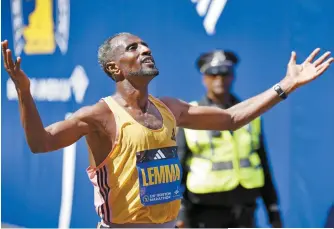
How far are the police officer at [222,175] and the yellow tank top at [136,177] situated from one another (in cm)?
105

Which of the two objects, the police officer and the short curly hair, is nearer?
the short curly hair

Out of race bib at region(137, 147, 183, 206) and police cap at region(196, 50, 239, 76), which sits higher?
police cap at region(196, 50, 239, 76)

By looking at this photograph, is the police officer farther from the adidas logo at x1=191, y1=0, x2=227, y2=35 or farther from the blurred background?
the adidas logo at x1=191, y1=0, x2=227, y2=35

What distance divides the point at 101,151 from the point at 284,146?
6.08ft

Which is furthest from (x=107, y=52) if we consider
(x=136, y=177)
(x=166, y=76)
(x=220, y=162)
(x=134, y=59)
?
(x=166, y=76)

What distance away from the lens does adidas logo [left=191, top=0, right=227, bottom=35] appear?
5.68m

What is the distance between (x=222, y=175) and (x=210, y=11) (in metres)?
1.35

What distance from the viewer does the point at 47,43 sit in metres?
7.37

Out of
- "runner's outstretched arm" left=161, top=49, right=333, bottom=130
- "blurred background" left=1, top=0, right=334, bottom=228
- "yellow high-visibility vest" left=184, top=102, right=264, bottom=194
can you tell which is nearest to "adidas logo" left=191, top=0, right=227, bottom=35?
"blurred background" left=1, top=0, right=334, bottom=228

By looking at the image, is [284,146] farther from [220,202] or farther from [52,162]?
[52,162]

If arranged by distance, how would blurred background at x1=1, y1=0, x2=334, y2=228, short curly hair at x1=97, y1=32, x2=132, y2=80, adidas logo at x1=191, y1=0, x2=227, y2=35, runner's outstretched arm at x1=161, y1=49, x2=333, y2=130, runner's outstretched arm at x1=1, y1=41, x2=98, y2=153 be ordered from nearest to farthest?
runner's outstretched arm at x1=1, y1=41, x2=98, y2=153 < short curly hair at x1=97, y1=32, x2=132, y2=80 < runner's outstretched arm at x1=161, y1=49, x2=333, y2=130 < blurred background at x1=1, y1=0, x2=334, y2=228 < adidas logo at x1=191, y1=0, x2=227, y2=35

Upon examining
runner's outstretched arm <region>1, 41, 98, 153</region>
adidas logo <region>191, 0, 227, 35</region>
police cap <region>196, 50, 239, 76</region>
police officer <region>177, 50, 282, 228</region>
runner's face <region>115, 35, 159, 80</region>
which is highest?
adidas logo <region>191, 0, 227, 35</region>

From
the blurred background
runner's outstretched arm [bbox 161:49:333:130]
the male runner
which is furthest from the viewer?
the blurred background

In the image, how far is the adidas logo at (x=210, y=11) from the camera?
18.6 ft
